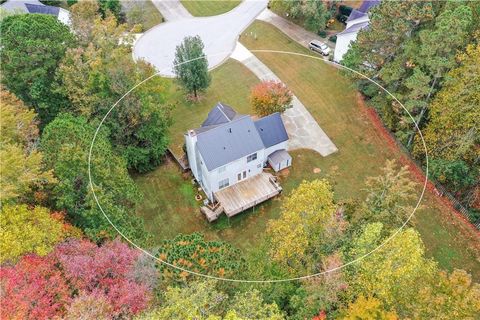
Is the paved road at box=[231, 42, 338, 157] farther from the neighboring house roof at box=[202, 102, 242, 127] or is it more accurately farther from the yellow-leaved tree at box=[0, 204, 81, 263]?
the yellow-leaved tree at box=[0, 204, 81, 263]

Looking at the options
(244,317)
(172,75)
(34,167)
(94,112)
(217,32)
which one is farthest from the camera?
(217,32)

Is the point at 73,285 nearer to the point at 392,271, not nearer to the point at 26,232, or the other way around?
the point at 26,232

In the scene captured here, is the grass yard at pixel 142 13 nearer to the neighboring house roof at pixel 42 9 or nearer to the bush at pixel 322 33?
the neighboring house roof at pixel 42 9

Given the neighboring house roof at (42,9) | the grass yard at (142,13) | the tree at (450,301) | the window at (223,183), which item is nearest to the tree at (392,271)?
the tree at (450,301)

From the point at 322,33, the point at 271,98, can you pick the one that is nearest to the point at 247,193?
the point at 271,98

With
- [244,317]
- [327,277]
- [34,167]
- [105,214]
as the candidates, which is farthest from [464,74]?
[34,167]

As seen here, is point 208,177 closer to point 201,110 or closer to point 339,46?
point 201,110

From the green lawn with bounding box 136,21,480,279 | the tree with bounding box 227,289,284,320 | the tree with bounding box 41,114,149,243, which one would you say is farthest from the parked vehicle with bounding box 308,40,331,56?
the tree with bounding box 227,289,284,320
